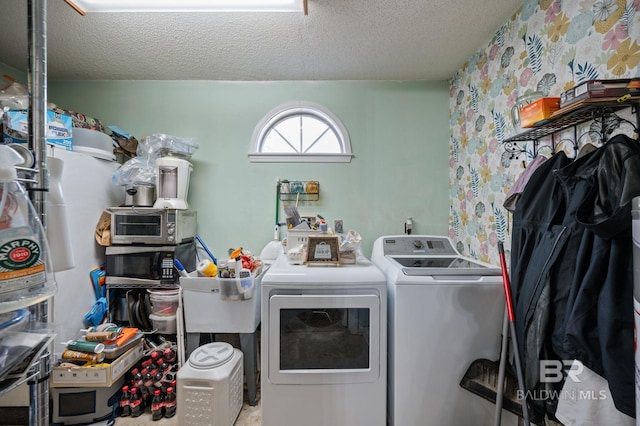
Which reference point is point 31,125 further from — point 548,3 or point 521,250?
point 548,3

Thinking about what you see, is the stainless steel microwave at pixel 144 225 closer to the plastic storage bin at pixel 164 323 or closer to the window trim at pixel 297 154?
the plastic storage bin at pixel 164 323

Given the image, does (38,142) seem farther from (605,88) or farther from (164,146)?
(605,88)

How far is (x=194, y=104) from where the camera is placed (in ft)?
8.28

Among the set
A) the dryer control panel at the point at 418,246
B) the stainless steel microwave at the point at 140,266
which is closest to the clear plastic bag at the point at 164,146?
the stainless steel microwave at the point at 140,266

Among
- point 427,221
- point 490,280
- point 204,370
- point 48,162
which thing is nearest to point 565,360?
point 490,280

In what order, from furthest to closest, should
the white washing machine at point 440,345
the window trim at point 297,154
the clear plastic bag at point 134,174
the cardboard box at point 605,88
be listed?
the window trim at point 297,154 → the clear plastic bag at point 134,174 → the white washing machine at point 440,345 → the cardboard box at point 605,88

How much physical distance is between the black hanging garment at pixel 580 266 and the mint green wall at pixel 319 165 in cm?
130

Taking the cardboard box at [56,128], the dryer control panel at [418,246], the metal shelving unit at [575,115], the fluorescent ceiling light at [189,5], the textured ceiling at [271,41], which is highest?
the textured ceiling at [271,41]

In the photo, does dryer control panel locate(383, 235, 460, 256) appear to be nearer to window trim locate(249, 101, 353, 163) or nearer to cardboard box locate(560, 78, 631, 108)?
window trim locate(249, 101, 353, 163)

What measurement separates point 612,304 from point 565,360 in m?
0.32

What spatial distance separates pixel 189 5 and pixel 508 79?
7.20 ft

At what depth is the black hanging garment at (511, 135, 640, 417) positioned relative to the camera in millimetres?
843

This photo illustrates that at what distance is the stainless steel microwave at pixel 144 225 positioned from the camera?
6.64 feet

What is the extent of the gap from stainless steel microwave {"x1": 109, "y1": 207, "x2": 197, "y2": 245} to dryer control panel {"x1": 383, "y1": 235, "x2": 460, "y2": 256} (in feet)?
5.82
